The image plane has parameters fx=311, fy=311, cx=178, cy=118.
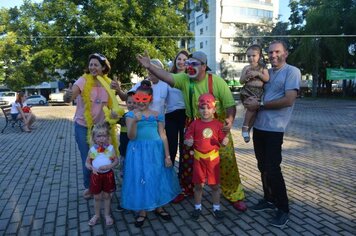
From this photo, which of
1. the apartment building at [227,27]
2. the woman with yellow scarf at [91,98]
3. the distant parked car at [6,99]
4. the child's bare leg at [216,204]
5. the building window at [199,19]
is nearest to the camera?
the child's bare leg at [216,204]

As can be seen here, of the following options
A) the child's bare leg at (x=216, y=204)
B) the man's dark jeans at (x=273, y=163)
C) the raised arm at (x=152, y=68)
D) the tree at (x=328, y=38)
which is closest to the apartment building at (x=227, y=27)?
the tree at (x=328, y=38)

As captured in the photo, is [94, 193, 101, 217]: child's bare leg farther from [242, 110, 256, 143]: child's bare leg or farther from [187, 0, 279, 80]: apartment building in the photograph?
[187, 0, 279, 80]: apartment building

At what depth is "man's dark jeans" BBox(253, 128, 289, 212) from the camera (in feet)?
11.6

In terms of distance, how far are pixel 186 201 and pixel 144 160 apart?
3.82ft

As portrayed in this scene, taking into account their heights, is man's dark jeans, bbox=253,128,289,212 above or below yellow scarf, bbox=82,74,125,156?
below

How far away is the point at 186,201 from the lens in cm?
436

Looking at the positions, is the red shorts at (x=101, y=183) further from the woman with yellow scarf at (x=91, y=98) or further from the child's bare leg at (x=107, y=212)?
the woman with yellow scarf at (x=91, y=98)

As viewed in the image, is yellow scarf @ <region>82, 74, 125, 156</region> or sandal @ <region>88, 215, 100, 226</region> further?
yellow scarf @ <region>82, 74, 125, 156</region>

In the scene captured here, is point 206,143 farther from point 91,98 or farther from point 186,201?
point 91,98

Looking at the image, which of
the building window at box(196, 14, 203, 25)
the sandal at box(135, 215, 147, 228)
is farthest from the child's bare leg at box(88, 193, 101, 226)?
the building window at box(196, 14, 203, 25)

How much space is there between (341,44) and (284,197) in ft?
101

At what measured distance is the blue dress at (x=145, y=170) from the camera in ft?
11.6

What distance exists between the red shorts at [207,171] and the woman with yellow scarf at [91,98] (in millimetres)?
1231

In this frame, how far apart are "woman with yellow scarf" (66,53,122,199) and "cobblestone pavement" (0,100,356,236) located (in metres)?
0.99
